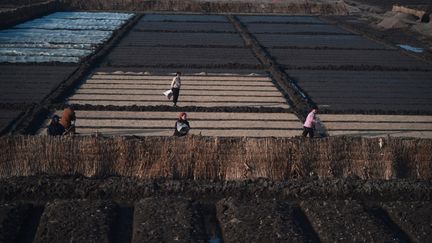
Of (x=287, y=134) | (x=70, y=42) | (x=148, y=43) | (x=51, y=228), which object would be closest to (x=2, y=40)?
(x=70, y=42)

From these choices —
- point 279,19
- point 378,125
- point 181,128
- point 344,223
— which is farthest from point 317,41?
point 344,223

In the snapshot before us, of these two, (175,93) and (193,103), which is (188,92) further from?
(175,93)

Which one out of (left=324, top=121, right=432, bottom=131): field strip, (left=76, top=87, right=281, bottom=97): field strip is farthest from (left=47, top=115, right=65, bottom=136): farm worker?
(left=324, top=121, right=432, bottom=131): field strip

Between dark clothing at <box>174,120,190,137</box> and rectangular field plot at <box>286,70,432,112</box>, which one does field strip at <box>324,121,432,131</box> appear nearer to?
rectangular field plot at <box>286,70,432,112</box>

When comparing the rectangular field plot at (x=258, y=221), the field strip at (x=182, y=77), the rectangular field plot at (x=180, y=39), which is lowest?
the rectangular field plot at (x=180, y=39)

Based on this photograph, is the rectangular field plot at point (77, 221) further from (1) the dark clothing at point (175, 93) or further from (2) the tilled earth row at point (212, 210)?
(1) the dark clothing at point (175, 93)

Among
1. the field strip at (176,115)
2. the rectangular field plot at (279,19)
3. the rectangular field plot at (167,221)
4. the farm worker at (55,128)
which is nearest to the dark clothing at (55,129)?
the farm worker at (55,128)

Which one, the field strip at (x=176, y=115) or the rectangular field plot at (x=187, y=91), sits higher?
the field strip at (x=176, y=115)
